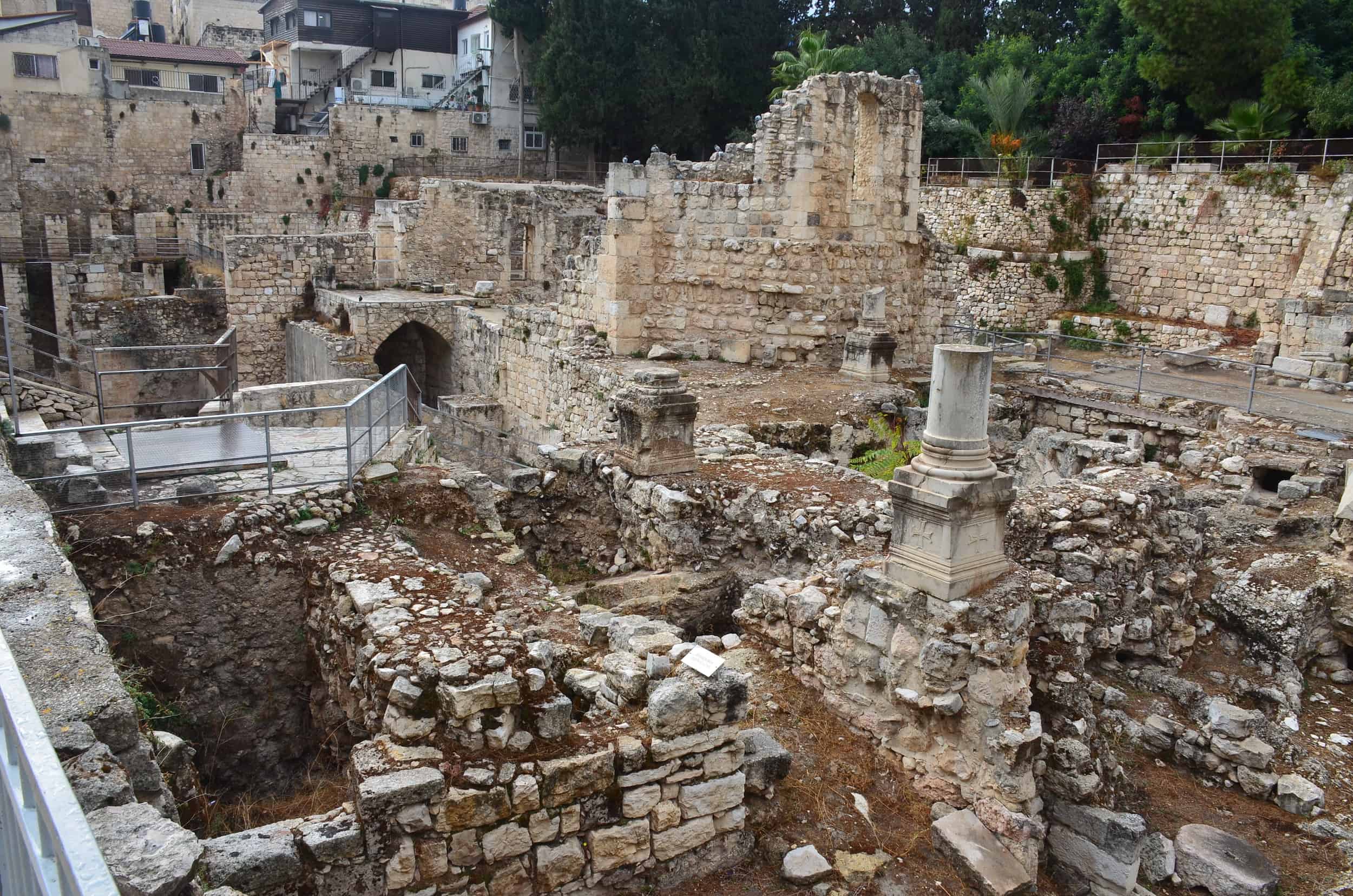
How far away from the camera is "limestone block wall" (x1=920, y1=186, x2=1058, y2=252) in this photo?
959 inches

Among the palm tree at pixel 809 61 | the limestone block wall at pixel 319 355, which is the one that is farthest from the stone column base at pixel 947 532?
the palm tree at pixel 809 61

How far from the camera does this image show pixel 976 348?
19.0 feet

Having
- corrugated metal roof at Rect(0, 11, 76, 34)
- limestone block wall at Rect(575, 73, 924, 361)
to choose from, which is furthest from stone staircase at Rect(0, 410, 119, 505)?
corrugated metal roof at Rect(0, 11, 76, 34)

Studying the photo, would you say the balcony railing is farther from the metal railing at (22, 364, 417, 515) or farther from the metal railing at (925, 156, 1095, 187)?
the metal railing at (22, 364, 417, 515)

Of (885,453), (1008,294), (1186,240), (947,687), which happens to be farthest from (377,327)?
(1186,240)

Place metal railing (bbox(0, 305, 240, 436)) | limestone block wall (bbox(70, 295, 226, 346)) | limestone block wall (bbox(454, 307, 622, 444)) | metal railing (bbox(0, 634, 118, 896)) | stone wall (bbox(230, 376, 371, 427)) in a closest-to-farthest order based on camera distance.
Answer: metal railing (bbox(0, 634, 118, 896))
metal railing (bbox(0, 305, 240, 436))
stone wall (bbox(230, 376, 371, 427))
limestone block wall (bbox(454, 307, 622, 444))
limestone block wall (bbox(70, 295, 226, 346))

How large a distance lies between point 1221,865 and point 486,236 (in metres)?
21.1

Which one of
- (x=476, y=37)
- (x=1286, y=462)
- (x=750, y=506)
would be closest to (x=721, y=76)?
(x=476, y=37)

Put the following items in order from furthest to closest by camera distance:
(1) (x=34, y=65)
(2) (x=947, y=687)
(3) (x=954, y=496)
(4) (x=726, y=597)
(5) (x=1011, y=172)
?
(1) (x=34, y=65) < (5) (x=1011, y=172) < (4) (x=726, y=597) < (3) (x=954, y=496) < (2) (x=947, y=687)

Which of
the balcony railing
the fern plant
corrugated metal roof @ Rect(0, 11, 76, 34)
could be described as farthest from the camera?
the balcony railing

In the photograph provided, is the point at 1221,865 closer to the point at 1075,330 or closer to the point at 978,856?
the point at 978,856

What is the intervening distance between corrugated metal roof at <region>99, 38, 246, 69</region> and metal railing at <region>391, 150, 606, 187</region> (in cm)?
901

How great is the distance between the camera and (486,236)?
23.7 m

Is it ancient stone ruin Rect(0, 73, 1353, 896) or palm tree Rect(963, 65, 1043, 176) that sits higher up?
palm tree Rect(963, 65, 1043, 176)
